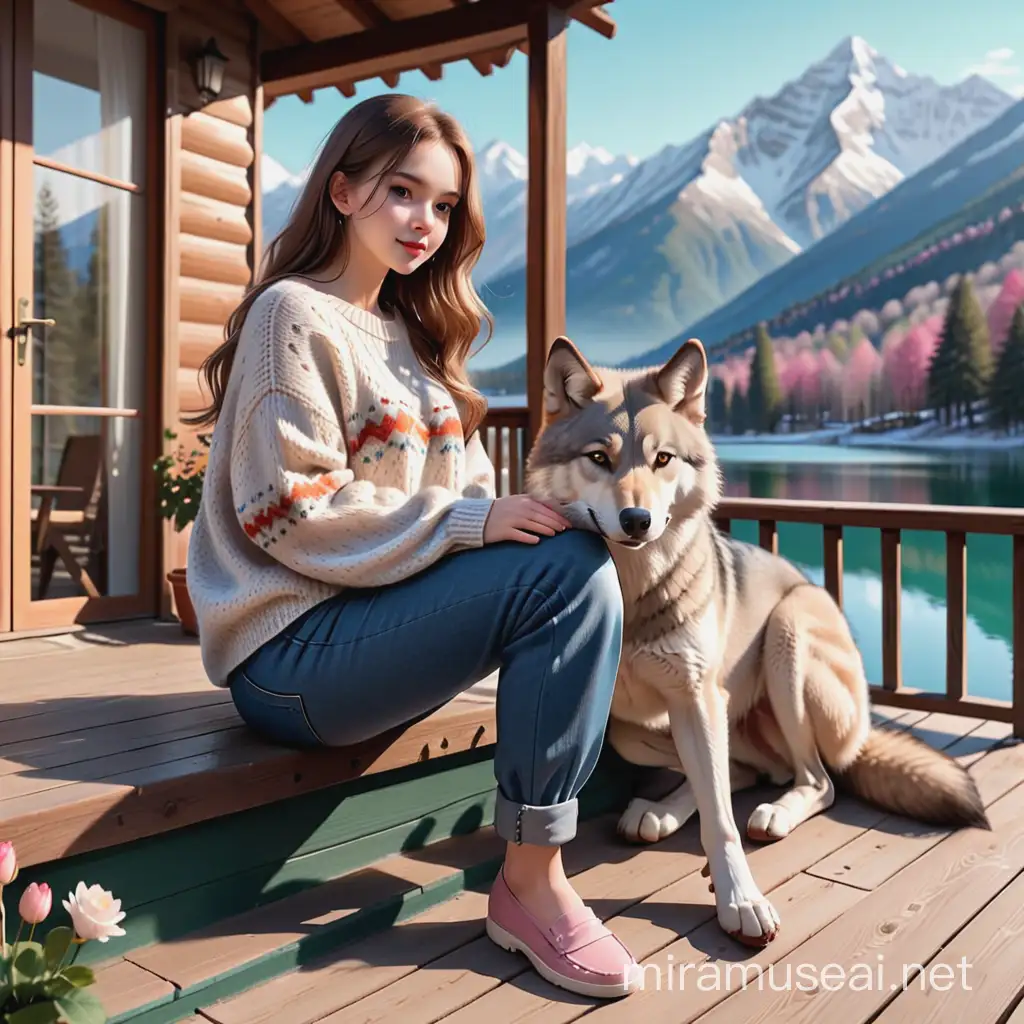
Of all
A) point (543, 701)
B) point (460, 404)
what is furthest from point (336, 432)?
point (543, 701)

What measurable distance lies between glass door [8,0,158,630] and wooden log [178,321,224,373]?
4.7 inches

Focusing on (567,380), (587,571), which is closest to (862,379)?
(567,380)

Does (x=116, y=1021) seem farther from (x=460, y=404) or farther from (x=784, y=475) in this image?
(x=784, y=475)

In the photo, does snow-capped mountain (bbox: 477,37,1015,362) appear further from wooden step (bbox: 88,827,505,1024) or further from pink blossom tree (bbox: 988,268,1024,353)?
wooden step (bbox: 88,827,505,1024)

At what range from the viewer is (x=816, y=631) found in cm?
223

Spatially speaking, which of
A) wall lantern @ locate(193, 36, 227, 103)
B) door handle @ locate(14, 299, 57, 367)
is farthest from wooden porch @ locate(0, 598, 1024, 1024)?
wall lantern @ locate(193, 36, 227, 103)

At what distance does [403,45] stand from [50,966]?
3650mm

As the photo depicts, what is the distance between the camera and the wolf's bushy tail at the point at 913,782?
6.71ft

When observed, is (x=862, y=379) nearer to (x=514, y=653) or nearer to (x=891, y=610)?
(x=891, y=610)

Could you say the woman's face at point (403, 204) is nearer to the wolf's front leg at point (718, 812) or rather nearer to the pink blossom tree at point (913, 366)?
the wolf's front leg at point (718, 812)

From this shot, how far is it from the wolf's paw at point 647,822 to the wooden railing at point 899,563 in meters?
1.27

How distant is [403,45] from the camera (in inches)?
150

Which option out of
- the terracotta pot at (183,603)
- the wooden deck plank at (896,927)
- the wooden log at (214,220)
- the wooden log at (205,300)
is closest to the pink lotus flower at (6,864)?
the wooden deck plank at (896,927)

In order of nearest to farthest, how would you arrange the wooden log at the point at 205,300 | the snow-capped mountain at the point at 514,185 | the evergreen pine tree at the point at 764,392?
the wooden log at the point at 205,300, the evergreen pine tree at the point at 764,392, the snow-capped mountain at the point at 514,185
